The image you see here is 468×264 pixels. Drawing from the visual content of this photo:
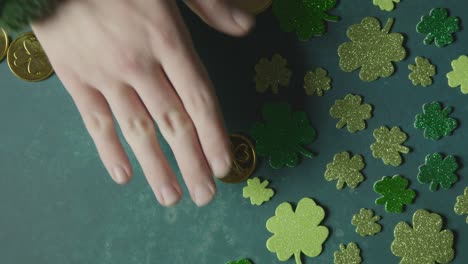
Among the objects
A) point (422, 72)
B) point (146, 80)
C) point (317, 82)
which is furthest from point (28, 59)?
point (422, 72)

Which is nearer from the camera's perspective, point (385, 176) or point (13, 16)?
point (13, 16)

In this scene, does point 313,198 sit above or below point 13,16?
below

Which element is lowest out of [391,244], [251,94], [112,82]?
[391,244]

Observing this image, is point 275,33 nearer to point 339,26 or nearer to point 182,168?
point 339,26

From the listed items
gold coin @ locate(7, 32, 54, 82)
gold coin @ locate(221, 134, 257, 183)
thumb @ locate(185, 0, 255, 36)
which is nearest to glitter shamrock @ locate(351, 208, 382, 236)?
gold coin @ locate(221, 134, 257, 183)

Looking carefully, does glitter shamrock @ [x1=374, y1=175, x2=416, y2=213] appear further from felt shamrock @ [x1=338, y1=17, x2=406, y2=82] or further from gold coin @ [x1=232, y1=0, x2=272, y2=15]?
gold coin @ [x1=232, y1=0, x2=272, y2=15]

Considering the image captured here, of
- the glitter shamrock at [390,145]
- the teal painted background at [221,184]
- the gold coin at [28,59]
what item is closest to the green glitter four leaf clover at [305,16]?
the teal painted background at [221,184]

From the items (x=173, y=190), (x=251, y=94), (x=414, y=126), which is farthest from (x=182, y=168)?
(x=414, y=126)

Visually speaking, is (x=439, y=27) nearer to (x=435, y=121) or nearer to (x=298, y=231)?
(x=435, y=121)
